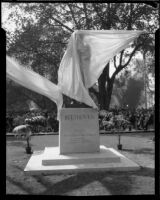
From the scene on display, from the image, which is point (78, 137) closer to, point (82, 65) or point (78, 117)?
point (78, 117)

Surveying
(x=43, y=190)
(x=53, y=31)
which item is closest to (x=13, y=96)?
(x=53, y=31)

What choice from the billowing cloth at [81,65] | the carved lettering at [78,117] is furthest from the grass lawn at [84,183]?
the billowing cloth at [81,65]

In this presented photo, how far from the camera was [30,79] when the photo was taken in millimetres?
6156

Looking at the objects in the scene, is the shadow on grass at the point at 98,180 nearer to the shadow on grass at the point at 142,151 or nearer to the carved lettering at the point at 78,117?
the carved lettering at the point at 78,117

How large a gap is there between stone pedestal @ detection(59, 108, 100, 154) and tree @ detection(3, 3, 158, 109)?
16.6 m

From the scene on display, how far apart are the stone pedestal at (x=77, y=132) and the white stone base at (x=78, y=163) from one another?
0.28 meters

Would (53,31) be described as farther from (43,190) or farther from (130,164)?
(43,190)

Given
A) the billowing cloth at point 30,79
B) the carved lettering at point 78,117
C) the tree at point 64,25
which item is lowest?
the carved lettering at point 78,117

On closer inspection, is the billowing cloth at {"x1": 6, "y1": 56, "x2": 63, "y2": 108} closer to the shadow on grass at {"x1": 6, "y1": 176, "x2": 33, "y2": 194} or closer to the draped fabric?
the draped fabric

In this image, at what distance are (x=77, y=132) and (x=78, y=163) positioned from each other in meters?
1.15

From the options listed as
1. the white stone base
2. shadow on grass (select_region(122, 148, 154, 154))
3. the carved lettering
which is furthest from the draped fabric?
shadow on grass (select_region(122, 148, 154, 154))

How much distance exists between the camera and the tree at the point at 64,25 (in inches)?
1029

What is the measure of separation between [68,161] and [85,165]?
53cm

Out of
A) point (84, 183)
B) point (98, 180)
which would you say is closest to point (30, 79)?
point (84, 183)
